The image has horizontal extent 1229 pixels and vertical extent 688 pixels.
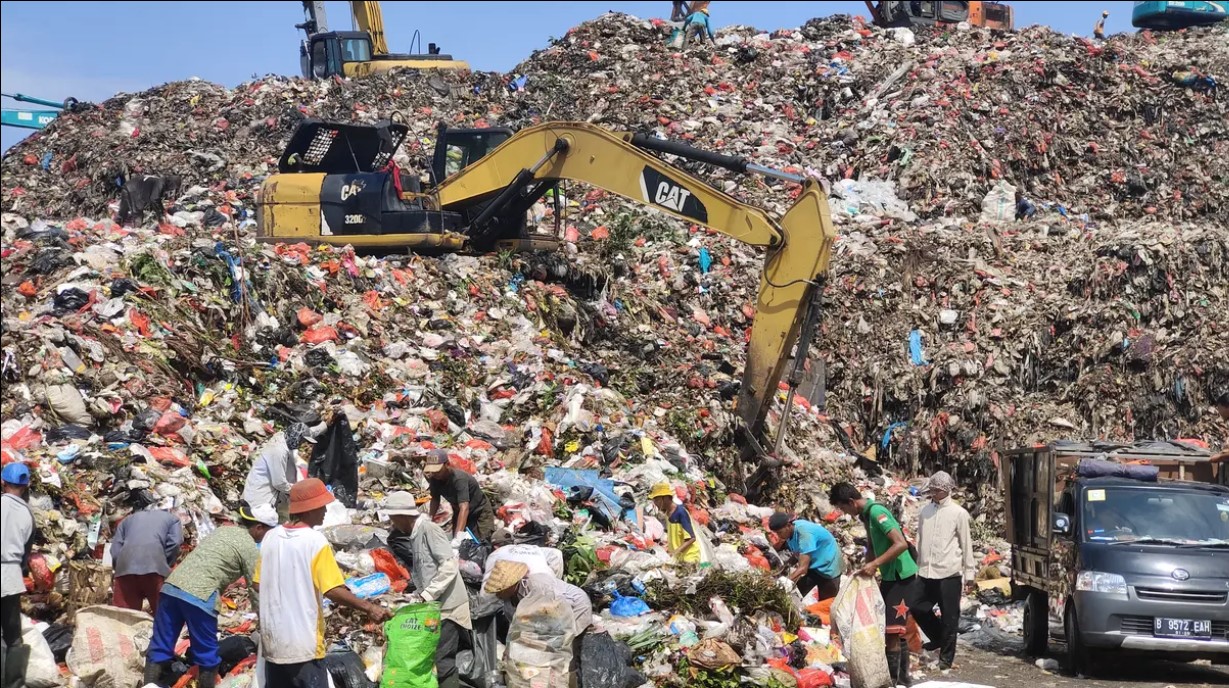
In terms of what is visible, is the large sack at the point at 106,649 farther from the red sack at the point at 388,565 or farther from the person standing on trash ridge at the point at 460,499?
the person standing on trash ridge at the point at 460,499

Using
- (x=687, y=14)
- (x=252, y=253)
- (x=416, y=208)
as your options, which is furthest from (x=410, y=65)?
(x=252, y=253)

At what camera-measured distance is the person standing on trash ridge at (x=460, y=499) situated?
31.4ft

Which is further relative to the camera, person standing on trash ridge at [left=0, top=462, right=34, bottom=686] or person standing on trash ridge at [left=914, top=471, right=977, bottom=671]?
person standing on trash ridge at [left=914, top=471, right=977, bottom=671]

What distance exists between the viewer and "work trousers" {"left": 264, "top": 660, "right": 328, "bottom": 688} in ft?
21.1

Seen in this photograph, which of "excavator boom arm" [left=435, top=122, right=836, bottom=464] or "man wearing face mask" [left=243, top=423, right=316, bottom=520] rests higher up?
"excavator boom arm" [left=435, top=122, right=836, bottom=464]

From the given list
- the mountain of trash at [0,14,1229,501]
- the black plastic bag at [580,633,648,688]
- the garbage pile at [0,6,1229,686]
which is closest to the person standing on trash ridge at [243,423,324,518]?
the garbage pile at [0,6,1229,686]

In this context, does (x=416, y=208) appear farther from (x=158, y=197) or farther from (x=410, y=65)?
(x=410, y=65)

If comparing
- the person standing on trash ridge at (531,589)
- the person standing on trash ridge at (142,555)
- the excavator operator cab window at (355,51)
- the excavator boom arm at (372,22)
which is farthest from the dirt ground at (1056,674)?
the excavator boom arm at (372,22)

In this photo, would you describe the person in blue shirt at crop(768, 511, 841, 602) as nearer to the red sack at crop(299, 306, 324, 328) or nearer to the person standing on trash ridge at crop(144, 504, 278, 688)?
the person standing on trash ridge at crop(144, 504, 278, 688)

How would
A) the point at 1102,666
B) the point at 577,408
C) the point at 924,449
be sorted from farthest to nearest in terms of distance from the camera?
the point at 924,449
the point at 577,408
the point at 1102,666

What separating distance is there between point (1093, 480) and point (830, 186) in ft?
41.6

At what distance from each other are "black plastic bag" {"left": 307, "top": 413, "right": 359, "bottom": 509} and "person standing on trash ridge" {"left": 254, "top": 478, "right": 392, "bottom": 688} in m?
4.49

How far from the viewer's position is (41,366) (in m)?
10.5

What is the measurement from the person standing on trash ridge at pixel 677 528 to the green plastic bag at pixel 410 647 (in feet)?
10.3
